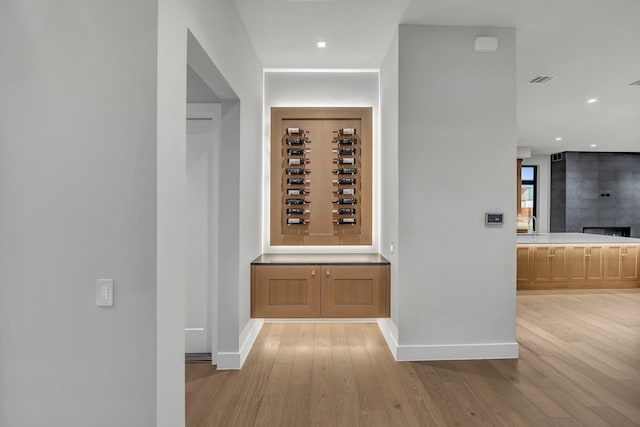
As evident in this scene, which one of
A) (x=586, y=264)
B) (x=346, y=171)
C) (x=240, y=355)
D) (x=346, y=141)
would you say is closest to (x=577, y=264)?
(x=586, y=264)

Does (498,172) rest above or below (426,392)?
above

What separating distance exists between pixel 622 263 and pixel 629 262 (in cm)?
13

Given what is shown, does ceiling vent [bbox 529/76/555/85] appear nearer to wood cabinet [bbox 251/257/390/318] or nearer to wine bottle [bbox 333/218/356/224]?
wine bottle [bbox 333/218/356/224]

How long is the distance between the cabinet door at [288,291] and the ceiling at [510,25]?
87.4 inches

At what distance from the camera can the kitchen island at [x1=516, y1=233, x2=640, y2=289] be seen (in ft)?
20.1

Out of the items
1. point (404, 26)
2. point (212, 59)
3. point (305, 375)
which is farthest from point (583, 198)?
point (212, 59)

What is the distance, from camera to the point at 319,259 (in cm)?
412

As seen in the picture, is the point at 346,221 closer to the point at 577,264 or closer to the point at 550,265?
the point at 550,265

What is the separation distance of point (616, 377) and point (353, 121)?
347 centimetres

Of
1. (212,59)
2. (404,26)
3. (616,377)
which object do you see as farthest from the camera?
(404,26)
